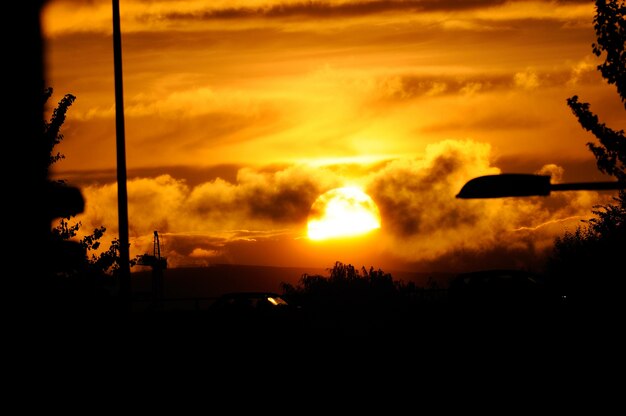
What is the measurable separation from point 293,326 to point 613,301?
37.5ft

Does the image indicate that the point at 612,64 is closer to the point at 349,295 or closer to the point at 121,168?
the point at 121,168

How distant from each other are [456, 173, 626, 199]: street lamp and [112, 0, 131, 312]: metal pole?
1263cm

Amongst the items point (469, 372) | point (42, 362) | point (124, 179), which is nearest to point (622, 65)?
point (469, 372)

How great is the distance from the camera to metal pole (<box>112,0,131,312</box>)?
2133 centimetres

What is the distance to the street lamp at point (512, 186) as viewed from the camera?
339 inches

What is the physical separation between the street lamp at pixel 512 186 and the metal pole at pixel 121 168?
41.4 feet

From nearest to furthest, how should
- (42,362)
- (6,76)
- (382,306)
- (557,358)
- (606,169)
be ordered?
(6,76) → (42,362) → (557,358) → (606,169) → (382,306)

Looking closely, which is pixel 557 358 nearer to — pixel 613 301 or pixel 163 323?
pixel 613 301

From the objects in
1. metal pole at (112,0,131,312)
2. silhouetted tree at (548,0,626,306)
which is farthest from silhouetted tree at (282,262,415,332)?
metal pole at (112,0,131,312)

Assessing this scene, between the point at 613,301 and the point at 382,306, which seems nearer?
the point at 613,301

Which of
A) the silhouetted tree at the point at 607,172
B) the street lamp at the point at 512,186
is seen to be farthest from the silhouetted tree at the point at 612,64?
the street lamp at the point at 512,186

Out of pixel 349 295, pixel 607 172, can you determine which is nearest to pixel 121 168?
pixel 607 172

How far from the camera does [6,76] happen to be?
10.6 ft

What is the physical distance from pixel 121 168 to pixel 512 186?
52.3 ft
